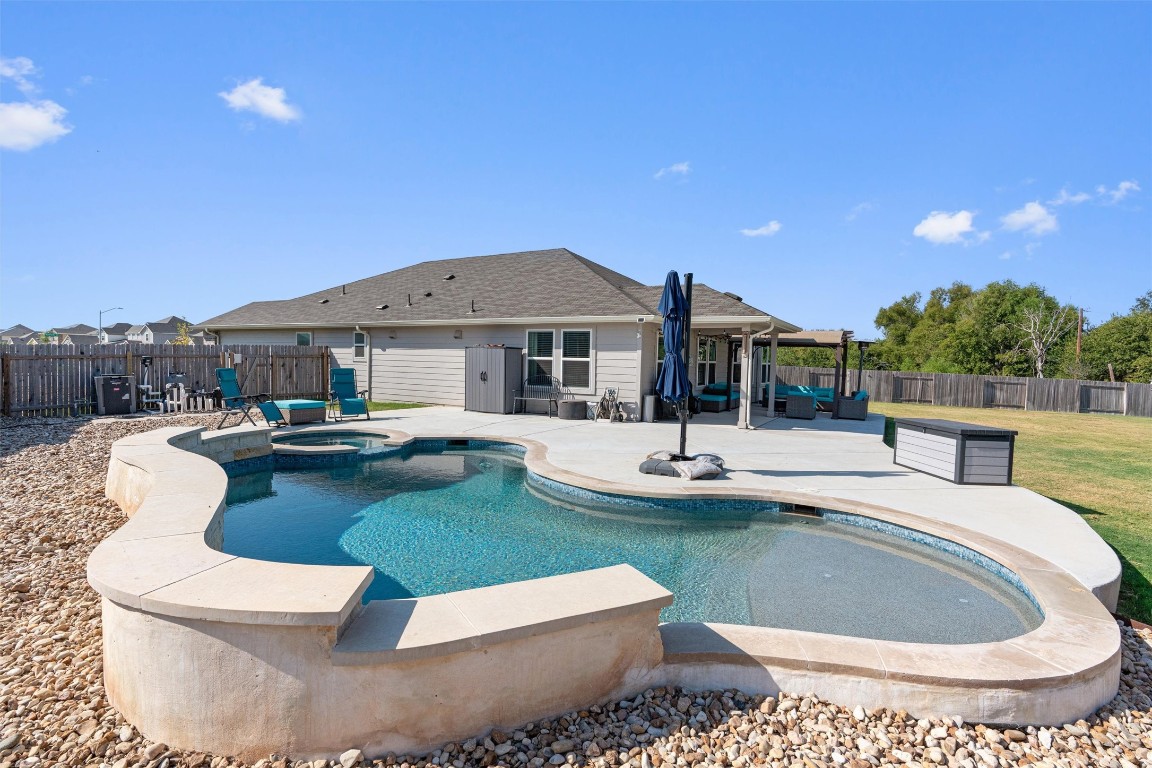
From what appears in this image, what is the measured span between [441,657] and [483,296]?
47.5ft

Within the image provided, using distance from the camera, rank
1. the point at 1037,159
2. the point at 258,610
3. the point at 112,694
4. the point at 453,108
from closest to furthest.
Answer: the point at 258,610 → the point at 112,694 → the point at 453,108 → the point at 1037,159

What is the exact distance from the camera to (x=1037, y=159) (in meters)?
17.6

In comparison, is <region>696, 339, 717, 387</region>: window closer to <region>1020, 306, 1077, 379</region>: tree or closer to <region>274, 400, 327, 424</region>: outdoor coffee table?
<region>274, 400, 327, 424</region>: outdoor coffee table

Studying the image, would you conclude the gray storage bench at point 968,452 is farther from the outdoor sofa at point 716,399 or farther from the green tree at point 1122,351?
the green tree at point 1122,351

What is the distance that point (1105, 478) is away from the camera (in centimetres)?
840

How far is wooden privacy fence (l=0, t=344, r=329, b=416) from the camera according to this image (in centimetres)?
1195

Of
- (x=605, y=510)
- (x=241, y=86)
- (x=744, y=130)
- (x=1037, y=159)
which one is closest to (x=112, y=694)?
(x=605, y=510)

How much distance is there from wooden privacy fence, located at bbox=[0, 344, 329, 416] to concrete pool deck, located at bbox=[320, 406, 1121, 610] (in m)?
5.42

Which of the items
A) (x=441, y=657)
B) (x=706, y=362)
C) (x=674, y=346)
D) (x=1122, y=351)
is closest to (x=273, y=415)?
(x=674, y=346)

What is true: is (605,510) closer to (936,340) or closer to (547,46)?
(547,46)

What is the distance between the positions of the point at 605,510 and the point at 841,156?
14286 millimetres

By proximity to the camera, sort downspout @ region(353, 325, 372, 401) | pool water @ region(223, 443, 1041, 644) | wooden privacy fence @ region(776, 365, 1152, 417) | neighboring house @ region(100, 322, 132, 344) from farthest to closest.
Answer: neighboring house @ region(100, 322, 132, 344)
wooden privacy fence @ region(776, 365, 1152, 417)
downspout @ region(353, 325, 372, 401)
pool water @ region(223, 443, 1041, 644)

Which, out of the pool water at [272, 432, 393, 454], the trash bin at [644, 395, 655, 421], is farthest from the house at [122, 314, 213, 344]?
the trash bin at [644, 395, 655, 421]

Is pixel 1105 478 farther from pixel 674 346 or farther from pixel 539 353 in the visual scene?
pixel 539 353
